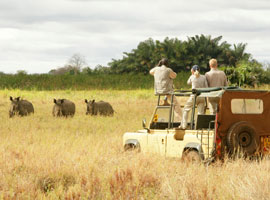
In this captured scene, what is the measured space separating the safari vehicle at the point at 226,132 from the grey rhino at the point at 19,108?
12692 mm

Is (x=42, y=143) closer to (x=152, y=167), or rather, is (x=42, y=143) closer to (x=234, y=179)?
(x=152, y=167)

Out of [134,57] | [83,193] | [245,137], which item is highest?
[134,57]

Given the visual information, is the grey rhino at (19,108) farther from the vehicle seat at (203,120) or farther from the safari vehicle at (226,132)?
the vehicle seat at (203,120)

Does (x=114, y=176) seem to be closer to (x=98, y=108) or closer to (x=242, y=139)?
(x=242, y=139)

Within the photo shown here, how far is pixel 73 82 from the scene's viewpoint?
55.8 metres

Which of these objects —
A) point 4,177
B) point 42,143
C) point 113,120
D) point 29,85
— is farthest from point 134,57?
point 4,177

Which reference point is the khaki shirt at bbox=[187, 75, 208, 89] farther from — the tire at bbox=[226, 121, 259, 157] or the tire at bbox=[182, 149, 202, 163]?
the tire at bbox=[226, 121, 259, 157]

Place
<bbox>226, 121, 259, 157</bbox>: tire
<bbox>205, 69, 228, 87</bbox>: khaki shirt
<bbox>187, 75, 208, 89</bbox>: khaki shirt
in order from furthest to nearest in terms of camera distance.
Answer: <bbox>205, 69, 228, 87</bbox>: khaki shirt
<bbox>187, 75, 208, 89</bbox>: khaki shirt
<bbox>226, 121, 259, 157</bbox>: tire

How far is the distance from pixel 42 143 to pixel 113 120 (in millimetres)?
8053

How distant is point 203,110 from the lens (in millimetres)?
11758

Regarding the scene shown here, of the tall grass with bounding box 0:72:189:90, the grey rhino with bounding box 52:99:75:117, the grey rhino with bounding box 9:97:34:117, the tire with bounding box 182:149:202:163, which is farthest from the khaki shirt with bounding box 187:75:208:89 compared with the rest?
the tall grass with bounding box 0:72:189:90

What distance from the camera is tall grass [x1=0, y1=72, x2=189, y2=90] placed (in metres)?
54.0

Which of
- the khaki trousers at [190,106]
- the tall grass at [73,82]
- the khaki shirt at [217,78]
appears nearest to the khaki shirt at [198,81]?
the khaki shirt at [217,78]

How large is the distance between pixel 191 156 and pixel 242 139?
947mm
